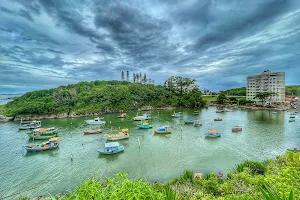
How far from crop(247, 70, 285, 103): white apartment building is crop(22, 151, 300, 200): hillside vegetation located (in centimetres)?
6833

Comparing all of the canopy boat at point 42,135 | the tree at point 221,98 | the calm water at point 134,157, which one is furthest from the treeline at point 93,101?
the calm water at point 134,157

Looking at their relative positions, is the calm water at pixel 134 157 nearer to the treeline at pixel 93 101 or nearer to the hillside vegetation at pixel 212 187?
the hillside vegetation at pixel 212 187

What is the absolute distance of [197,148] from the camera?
2028 cm

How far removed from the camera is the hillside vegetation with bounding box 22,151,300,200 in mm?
3377

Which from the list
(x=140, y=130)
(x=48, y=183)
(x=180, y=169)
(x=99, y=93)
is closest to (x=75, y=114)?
(x=99, y=93)

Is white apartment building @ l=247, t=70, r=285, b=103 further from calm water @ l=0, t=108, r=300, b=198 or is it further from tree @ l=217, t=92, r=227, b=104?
calm water @ l=0, t=108, r=300, b=198

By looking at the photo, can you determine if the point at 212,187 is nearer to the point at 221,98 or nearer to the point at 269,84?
the point at 221,98

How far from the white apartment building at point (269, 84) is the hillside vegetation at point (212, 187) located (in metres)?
68.3

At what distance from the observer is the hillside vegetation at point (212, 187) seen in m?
3.38

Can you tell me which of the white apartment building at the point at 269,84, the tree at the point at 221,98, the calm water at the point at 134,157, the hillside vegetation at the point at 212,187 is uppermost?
the white apartment building at the point at 269,84

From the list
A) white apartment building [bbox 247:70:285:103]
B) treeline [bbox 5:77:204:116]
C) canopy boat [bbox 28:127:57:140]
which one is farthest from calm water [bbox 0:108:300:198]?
white apartment building [bbox 247:70:285:103]

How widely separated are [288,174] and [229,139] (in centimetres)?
1779

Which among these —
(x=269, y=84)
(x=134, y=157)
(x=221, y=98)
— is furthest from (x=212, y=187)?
(x=269, y=84)

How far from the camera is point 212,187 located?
923 centimetres
